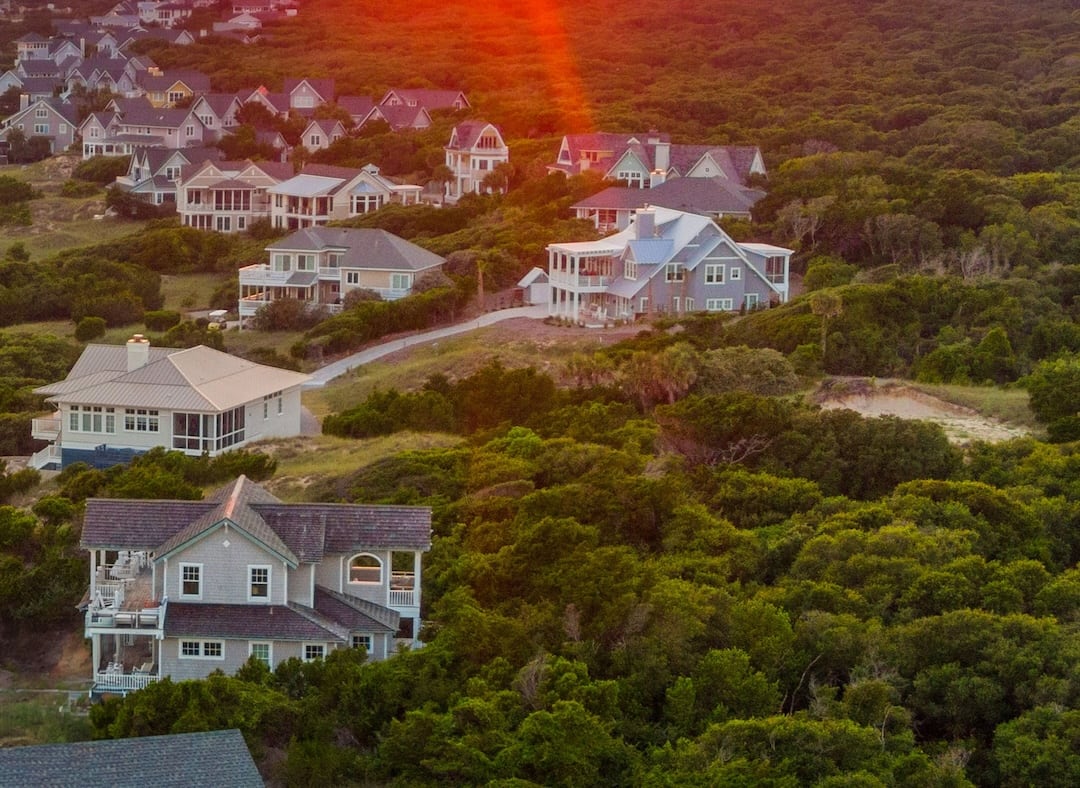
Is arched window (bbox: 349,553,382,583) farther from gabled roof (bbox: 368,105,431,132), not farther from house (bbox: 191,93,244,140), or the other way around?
house (bbox: 191,93,244,140)

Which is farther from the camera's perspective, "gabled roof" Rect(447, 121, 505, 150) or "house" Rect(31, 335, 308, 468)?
"gabled roof" Rect(447, 121, 505, 150)

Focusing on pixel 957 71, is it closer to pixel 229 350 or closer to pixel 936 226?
pixel 936 226

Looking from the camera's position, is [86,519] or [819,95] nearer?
[86,519]

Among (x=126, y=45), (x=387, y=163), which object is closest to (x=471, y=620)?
(x=387, y=163)

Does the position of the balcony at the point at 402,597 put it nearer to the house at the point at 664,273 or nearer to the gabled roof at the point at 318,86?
the house at the point at 664,273

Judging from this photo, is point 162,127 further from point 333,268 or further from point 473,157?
point 333,268

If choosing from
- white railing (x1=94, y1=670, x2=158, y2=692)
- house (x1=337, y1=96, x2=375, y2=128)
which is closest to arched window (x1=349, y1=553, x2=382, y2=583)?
white railing (x1=94, y1=670, x2=158, y2=692)
